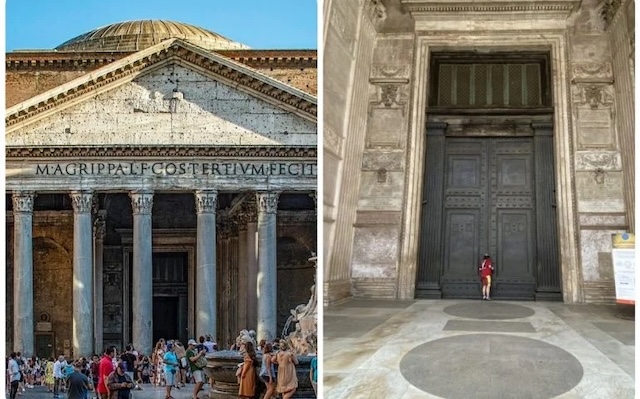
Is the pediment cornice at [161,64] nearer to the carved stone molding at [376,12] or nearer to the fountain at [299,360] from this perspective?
the carved stone molding at [376,12]

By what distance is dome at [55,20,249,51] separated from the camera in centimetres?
2242

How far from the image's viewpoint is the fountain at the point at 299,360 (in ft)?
23.0

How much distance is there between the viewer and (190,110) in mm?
17094

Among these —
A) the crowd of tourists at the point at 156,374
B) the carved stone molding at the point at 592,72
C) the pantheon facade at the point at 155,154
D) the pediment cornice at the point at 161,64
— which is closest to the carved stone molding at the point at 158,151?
the pantheon facade at the point at 155,154

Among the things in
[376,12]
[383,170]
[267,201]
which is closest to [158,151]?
[267,201]

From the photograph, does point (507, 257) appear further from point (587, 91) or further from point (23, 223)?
point (23, 223)

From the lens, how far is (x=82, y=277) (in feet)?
55.8

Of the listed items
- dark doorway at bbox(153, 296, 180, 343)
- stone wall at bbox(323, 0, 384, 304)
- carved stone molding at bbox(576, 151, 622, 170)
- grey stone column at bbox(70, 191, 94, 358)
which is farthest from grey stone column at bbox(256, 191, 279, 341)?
carved stone molding at bbox(576, 151, 622, 170)

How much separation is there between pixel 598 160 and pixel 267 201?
30.2 ft

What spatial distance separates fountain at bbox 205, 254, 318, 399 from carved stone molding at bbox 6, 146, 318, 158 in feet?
27.7

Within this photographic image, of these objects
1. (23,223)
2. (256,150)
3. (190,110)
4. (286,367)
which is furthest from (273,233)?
(286,367)

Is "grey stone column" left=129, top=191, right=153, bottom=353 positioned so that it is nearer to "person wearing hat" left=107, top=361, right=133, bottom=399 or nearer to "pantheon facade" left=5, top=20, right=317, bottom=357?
"pantheon facade" left=5, top=20, right=317, bottom=357

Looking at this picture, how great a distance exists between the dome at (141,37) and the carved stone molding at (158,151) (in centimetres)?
585

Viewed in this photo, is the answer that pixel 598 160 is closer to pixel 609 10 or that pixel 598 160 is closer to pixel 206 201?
pixel 609 10
